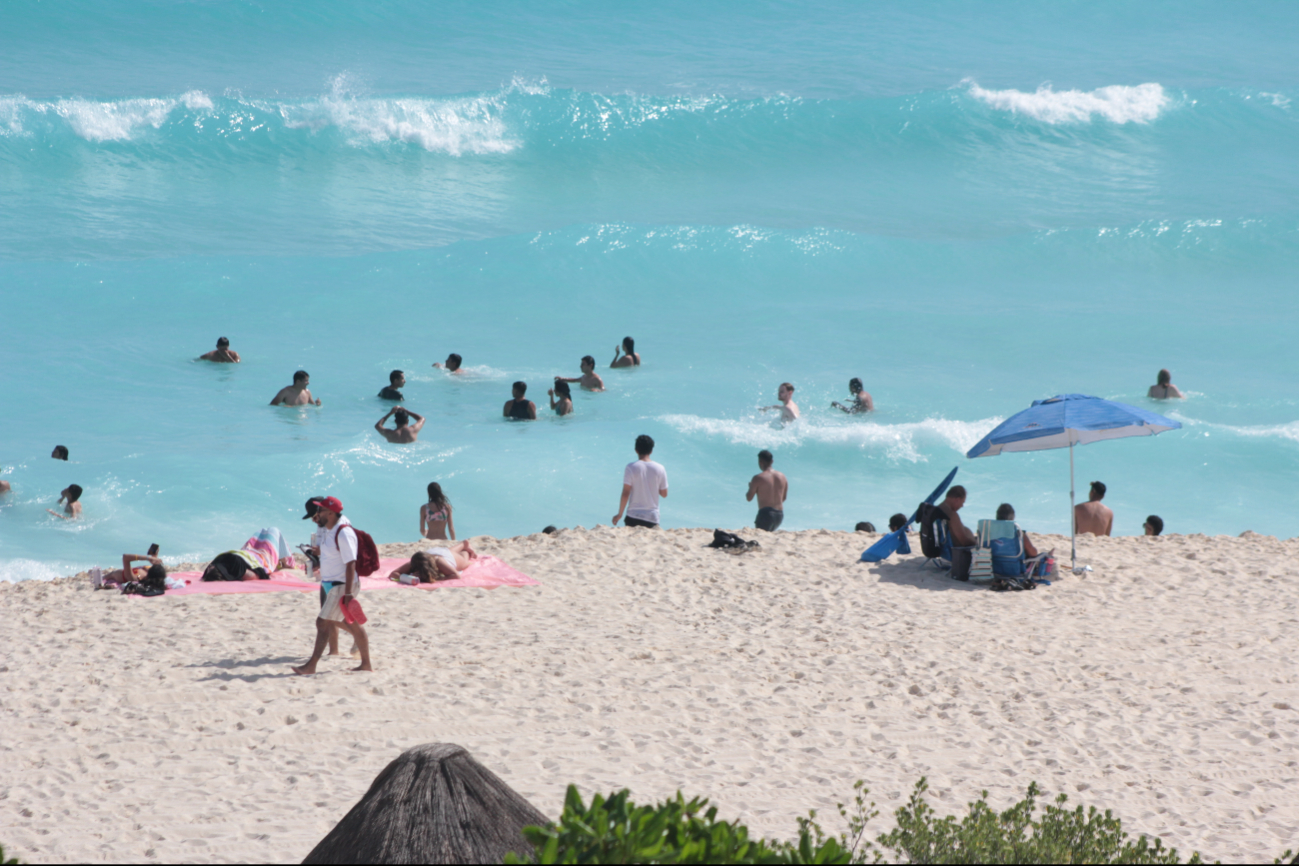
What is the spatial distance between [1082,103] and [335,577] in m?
32.1

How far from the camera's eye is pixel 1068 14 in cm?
4291

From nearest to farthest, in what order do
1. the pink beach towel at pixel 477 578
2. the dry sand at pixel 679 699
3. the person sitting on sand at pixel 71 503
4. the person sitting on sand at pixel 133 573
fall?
the dry sand at pixel 679 699, the person sitting on sand at pixel 133 573, the pink beach towel at pixel 477 578, the person sitting on sand at pixel 71 503

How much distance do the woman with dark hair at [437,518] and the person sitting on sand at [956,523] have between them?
4.83 metres

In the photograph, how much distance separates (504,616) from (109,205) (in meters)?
21.7

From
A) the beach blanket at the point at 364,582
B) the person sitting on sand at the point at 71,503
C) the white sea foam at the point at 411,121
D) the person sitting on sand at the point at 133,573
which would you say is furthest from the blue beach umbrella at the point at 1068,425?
the white sea foam at the point at 411,121

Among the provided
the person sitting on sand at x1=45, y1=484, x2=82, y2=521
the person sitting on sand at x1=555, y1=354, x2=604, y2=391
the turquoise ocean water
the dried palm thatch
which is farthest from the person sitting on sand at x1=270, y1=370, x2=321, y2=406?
the dried palm thatch

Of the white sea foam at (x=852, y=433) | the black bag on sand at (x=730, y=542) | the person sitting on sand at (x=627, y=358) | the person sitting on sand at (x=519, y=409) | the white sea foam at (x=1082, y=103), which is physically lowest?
the black bag on sand at (x=730, y=542)

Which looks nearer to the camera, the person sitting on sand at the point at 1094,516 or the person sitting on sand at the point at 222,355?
the person sitting on sand at the point at 1094,516

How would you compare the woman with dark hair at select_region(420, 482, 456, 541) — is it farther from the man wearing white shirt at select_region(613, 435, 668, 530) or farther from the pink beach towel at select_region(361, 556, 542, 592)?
the man wearing white shirt at select_region(613, 435, 668, 530)

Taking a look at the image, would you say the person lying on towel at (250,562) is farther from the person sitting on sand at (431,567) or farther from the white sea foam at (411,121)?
the white sea foam at (411,121)

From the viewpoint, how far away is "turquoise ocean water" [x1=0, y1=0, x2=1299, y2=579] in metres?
14.4

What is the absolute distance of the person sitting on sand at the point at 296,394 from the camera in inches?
642

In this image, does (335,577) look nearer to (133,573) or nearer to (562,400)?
(133,573)

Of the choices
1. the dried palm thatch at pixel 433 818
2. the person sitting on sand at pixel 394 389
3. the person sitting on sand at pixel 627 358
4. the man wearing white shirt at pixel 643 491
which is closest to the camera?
the dried palm thatch at pixel 433 818
